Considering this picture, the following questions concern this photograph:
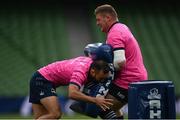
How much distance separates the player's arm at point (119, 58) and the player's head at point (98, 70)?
34cm

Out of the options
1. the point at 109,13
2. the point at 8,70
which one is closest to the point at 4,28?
the point at 8,70

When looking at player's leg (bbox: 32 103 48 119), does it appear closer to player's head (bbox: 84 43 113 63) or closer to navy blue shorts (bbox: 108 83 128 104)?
navy blue shorts (bbox: 108 83 128 104)

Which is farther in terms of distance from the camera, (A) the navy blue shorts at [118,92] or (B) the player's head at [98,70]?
(A) the navy blue shorts at [118,92]

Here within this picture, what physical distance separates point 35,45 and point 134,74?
1320 cm

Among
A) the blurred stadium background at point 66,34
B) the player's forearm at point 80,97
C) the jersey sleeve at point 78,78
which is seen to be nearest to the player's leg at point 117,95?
the jersey sleeve at point 78,78

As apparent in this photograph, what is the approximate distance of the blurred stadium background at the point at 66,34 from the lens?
1894 centimetres

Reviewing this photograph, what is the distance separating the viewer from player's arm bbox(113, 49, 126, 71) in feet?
23.1

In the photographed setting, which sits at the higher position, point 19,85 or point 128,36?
point 128,36

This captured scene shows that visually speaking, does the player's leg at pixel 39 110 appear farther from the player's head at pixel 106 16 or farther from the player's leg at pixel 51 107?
the player's head at pixel 106 16

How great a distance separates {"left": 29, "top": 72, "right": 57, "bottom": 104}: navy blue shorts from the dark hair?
69cm

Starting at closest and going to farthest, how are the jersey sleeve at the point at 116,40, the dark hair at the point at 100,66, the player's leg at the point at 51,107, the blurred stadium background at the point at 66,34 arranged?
the dark hair at the point at 100,66 → the player's leg at the point at 51,107 → the jersey sleeve at the point at 116,40 → the blurred stadium background at the point at 66,34

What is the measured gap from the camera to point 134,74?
742 cm

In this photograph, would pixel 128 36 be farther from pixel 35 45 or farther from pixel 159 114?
pixel 35 45

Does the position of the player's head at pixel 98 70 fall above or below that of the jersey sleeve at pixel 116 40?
below
